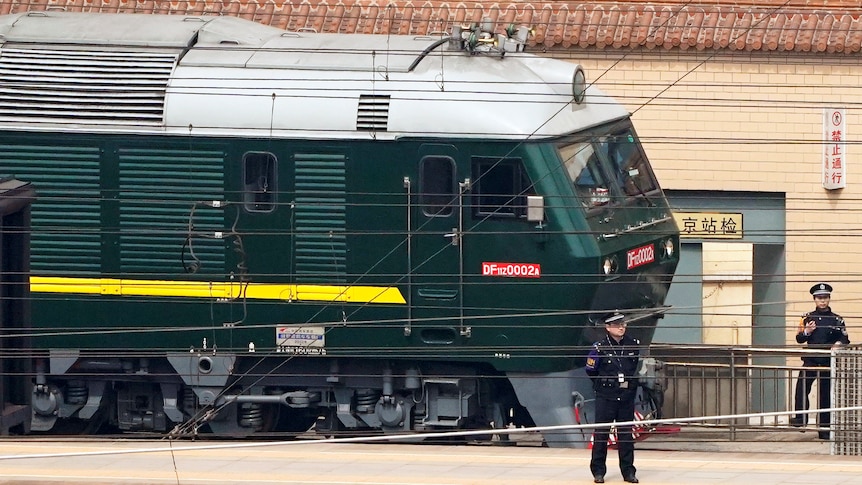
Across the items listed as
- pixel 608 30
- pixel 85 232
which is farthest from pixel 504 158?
pixel 608 30

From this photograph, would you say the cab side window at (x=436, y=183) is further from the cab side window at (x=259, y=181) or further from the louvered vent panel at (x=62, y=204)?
the louvered vent panel at (x=62, y=204)

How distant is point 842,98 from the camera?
19734mm

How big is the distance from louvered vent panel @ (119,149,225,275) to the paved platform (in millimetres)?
1774

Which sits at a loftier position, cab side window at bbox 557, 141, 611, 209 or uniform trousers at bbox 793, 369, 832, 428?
cab side window at bbox 557, 141, 611, 209

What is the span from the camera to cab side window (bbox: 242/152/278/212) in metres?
15.2

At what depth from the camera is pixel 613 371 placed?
1305 cm

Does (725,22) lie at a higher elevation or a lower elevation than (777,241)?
higher

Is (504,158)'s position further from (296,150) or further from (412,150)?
(296,150)

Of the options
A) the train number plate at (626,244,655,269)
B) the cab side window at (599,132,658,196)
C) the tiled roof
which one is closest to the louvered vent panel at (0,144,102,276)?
the cab side window at (599,132,658,196)

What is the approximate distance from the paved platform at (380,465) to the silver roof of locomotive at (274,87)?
114 inches

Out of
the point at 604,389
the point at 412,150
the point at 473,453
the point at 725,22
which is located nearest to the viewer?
the point at 604,389

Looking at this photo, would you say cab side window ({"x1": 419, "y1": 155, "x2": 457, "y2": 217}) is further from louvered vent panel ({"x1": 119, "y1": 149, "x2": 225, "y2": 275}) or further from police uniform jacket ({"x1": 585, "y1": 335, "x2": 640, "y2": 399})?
police uniform jacket ({"x1": 585, "y1": 335, "x2": 640, "y2": 399})

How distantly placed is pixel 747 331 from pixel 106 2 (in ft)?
28.9

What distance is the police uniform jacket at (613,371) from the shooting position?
13.0m
